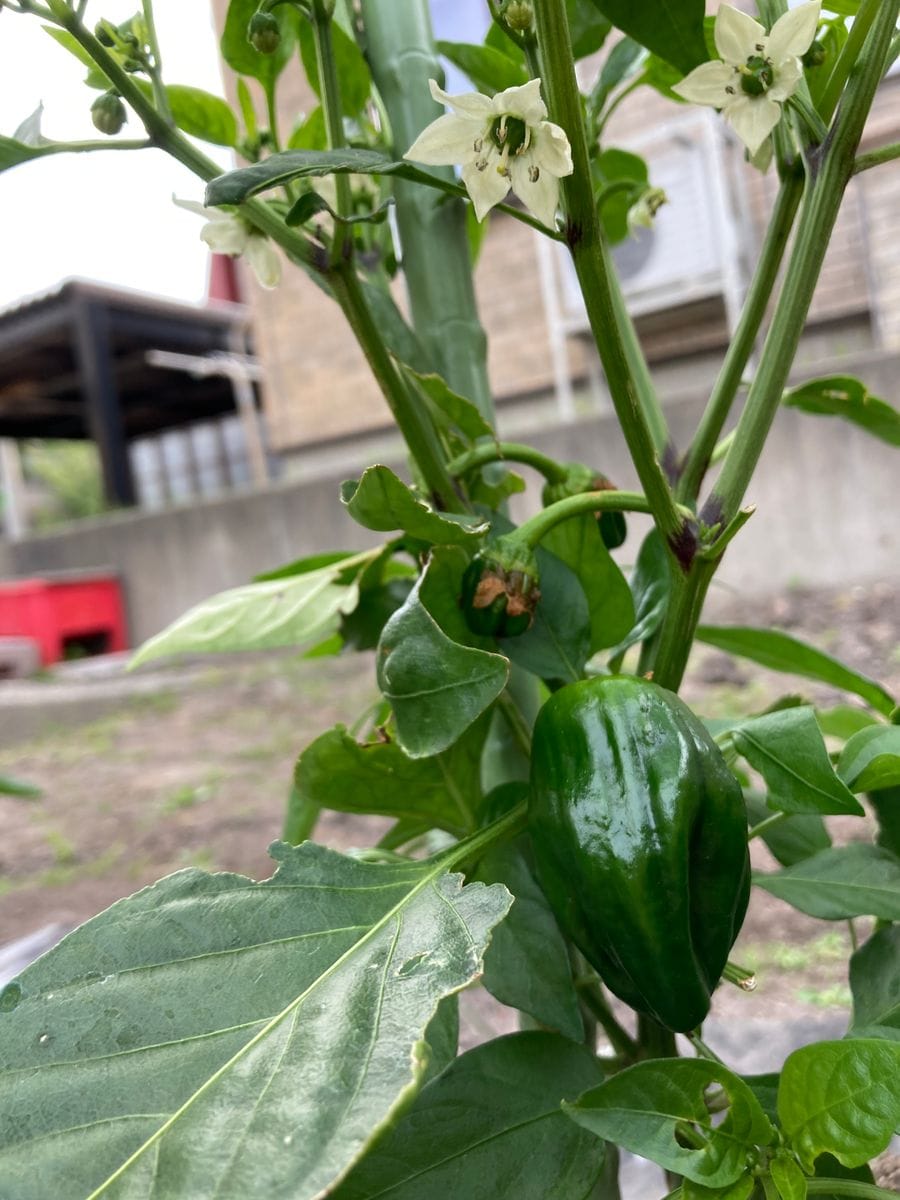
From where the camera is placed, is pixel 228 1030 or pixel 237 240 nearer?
pixel 228 1030

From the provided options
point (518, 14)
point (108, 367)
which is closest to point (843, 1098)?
point (518, 14)

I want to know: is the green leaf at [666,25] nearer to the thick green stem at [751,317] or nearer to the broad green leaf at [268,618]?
the thick green stem at [751,317]

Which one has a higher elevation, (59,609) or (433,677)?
(433,677)

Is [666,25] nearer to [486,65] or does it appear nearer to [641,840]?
[486,65]

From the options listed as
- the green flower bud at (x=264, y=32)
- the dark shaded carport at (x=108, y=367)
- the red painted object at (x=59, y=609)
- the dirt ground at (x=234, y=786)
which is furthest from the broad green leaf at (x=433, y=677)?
the dark shaded carport at (x=108, y=367)

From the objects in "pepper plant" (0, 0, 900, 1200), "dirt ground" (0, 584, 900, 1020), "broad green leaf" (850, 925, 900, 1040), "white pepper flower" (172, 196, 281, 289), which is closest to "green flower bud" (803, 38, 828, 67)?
"pepper plant" (0, 0, 900, 1200)

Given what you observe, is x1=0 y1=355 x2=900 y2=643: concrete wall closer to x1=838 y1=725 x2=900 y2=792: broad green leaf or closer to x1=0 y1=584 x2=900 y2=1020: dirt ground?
x1=0 y1=584 x2=900 y2=1020: dirt ground

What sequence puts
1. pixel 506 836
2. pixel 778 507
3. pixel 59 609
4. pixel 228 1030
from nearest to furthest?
pixel 228 1030 < pixel 506 836 < pixel 778 507 < pixel 59 609

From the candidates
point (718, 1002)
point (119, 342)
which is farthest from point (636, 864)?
point (119, 342)
